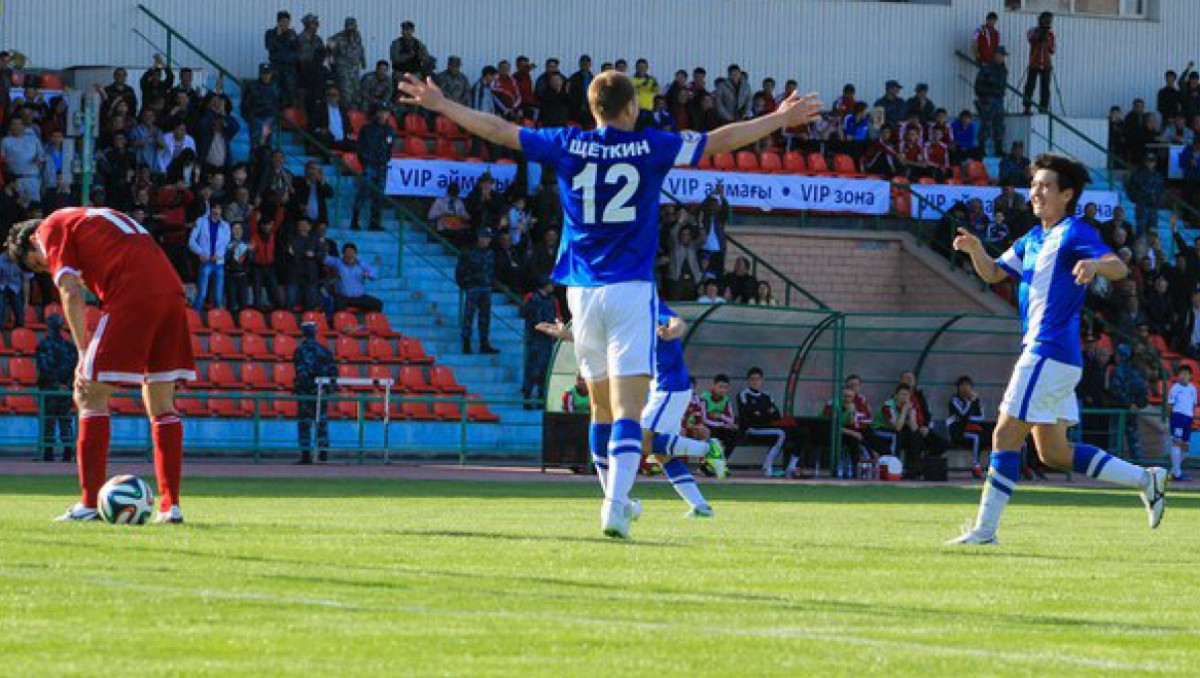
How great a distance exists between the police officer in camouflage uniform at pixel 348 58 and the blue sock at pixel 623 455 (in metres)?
26.4

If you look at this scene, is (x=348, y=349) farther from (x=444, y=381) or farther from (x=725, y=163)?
(x=725, y=163)

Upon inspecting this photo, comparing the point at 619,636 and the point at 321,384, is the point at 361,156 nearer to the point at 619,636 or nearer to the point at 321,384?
the point at 321,384

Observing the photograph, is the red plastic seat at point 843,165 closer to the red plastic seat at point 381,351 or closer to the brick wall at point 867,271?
the brick wall at point 867,271

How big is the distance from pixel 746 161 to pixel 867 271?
3081mm

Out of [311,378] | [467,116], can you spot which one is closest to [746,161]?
[311,378]

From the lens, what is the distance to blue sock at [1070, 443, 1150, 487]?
15203mm

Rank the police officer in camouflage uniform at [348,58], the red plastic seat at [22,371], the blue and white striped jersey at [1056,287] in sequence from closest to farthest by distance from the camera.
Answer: the blue and white striped jersey at [1056,287]
the red plastic seat at [22,371]
the police officer in camouflage uniform at [348,58]

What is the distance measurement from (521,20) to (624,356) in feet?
104

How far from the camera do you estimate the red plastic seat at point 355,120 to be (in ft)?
131

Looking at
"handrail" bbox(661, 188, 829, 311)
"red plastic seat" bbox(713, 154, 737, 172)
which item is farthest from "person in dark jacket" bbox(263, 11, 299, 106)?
"red plastic seat" bbox(713, 154, 737, 172)

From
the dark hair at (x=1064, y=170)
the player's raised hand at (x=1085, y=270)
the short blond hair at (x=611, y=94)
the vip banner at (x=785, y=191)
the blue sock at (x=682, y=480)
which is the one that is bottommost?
the blue sock at (x=682, y=480)

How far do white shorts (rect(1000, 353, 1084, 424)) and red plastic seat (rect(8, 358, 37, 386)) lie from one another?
20.9m

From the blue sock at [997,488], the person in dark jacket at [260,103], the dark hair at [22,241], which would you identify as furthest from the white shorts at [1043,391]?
the person in dark jacket at [260,103]

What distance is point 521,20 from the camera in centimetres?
4453
